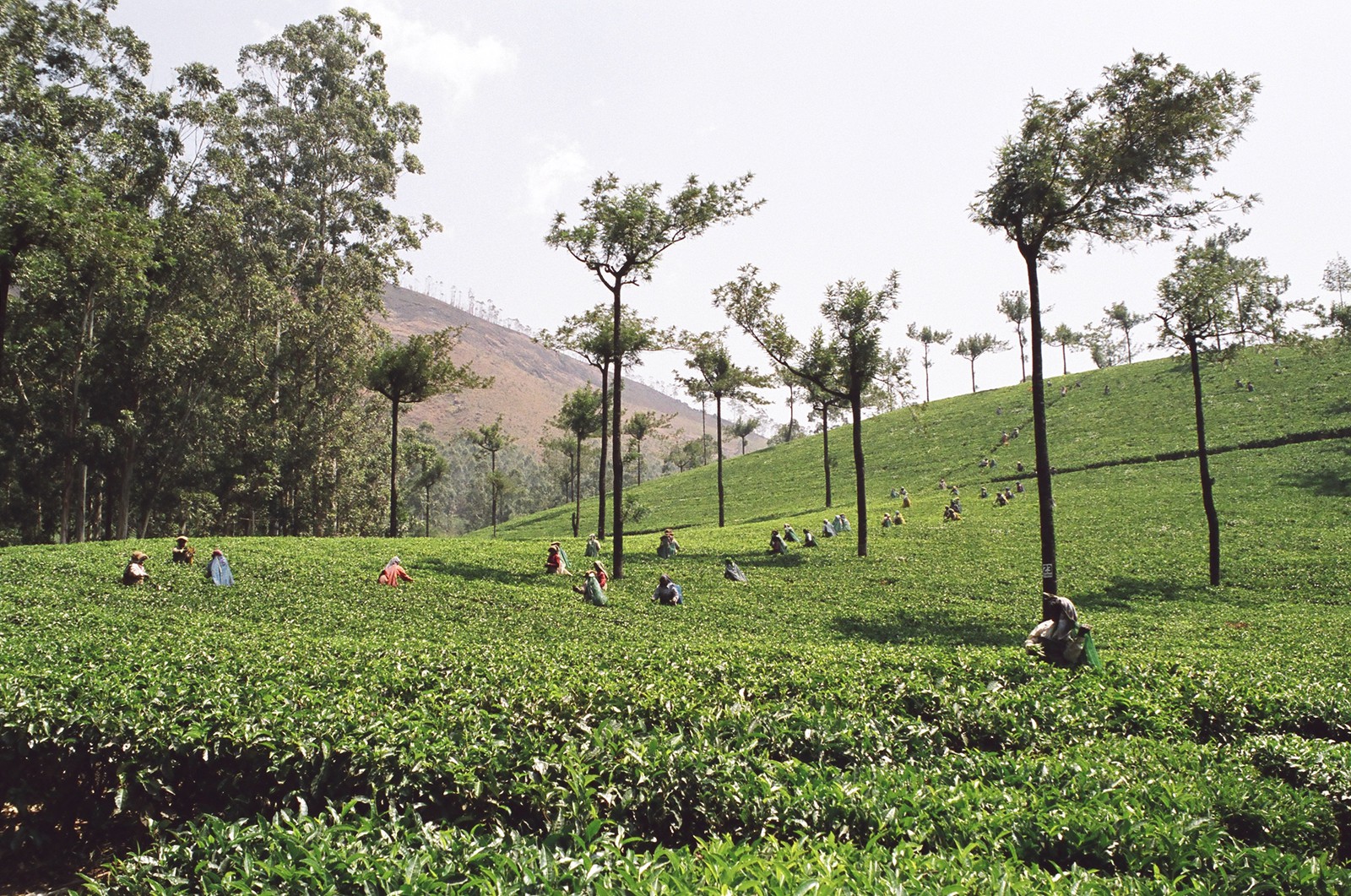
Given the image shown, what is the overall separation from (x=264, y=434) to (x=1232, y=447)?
65.5m

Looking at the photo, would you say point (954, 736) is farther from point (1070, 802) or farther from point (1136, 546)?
point (1136, 546)

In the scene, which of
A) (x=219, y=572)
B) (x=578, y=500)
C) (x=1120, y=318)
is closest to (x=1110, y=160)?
(x=219, y=572)

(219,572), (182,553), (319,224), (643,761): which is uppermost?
(319,224)

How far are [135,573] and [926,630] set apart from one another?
22635 millimetres

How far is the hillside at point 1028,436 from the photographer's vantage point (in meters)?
53.6

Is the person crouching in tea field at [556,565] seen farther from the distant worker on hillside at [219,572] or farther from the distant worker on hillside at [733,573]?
the distant worker on hillside at [219,572]

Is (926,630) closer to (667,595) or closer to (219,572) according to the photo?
(667,595)

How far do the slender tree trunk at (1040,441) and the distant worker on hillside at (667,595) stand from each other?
10502 millimetres

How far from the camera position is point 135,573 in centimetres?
2092

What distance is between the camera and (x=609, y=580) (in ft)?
88.0

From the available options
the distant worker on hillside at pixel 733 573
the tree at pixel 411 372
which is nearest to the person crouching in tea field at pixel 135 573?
the distant worker on hillside at pixel 733 573

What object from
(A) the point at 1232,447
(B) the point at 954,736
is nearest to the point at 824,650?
(B) the point at 954,736

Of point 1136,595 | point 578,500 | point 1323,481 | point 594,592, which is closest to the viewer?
point 594,592

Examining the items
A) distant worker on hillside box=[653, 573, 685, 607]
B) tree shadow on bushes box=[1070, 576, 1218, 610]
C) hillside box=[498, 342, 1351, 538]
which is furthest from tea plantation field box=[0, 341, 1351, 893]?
hillside box=[498, 342, 1351, 538]
